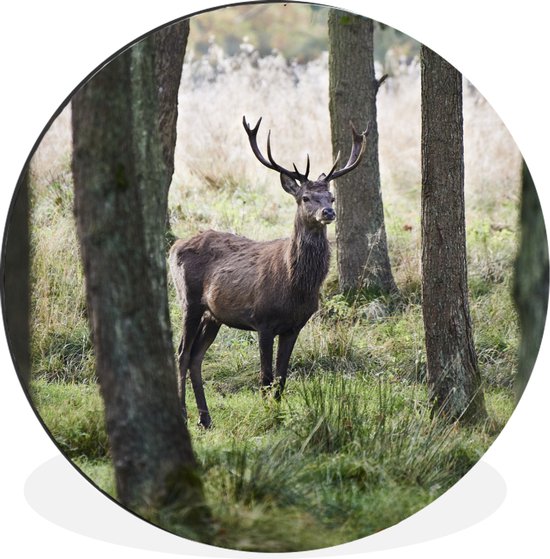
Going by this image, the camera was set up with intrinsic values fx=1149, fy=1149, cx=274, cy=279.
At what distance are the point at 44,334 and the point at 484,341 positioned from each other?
9.70ft

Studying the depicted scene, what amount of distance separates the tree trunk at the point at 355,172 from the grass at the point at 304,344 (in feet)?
0.32

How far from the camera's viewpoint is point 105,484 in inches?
273

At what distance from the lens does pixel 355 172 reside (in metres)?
8.20

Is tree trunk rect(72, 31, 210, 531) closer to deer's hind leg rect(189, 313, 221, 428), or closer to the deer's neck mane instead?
deer's hind leg rect(189, 313, 221, 428)

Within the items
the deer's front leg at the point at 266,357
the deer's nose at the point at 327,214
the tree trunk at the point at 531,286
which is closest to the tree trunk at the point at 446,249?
the tree trunk at the point at 531,286

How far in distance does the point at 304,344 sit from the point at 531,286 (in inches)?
62.8

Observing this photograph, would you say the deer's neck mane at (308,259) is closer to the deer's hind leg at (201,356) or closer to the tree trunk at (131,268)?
the deer's hind leg at (201,356)

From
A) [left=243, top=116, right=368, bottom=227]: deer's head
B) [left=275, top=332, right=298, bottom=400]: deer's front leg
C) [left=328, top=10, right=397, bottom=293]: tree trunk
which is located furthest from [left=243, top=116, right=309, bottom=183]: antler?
[left=275, top=332, right=298, bottom=400]: deer's front leg

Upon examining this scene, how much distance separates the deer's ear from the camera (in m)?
7.94

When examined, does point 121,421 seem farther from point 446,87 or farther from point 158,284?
point 446,87

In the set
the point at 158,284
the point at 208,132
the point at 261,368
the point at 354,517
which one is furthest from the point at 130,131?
the point at 354,517

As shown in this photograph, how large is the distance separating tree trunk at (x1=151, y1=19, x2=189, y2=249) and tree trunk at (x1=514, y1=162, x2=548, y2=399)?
2.40 meters

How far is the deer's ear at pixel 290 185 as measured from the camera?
794 cm

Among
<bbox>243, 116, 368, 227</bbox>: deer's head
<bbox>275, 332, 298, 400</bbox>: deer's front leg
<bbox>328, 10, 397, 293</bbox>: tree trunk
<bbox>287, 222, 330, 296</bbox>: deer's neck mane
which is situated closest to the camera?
<bbox>275, 332, 298, 400</bbox>: deer's front leg
